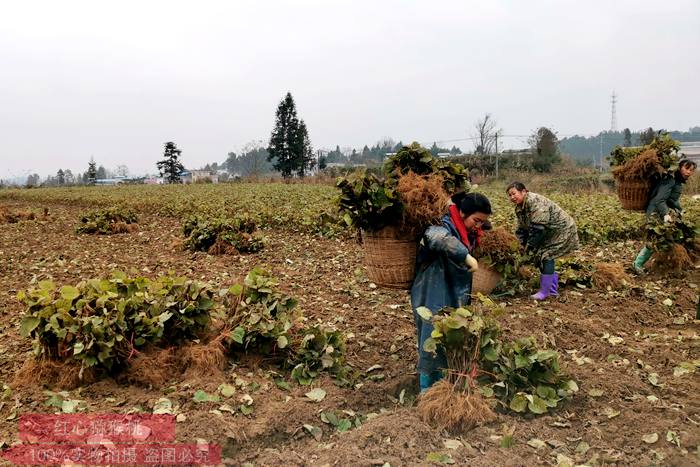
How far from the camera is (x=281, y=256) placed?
9141 millimetres

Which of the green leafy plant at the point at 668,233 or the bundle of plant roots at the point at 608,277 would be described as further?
the green leafy plant at the point at 668,233

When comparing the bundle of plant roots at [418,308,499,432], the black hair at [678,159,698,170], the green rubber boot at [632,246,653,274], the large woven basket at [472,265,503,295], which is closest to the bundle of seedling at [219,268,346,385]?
the bundle of plant roots at [418,308,499,432]

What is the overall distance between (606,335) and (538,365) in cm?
170

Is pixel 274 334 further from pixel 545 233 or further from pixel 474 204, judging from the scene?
pixel 545 233

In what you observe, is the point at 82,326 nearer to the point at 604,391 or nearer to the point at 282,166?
the point at 604,391

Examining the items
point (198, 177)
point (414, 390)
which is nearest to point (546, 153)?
point (414, 390)

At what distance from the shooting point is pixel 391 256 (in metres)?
3.57

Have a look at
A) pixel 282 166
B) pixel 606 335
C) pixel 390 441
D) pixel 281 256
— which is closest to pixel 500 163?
pixel 282 166

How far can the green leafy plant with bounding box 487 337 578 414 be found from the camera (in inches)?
137

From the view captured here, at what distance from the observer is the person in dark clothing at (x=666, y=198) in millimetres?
6727

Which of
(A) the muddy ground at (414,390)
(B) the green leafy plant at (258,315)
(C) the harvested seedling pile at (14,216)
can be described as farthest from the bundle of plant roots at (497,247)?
(C) the harvested seedling pile at (14,216)

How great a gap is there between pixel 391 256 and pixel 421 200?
1.46ft

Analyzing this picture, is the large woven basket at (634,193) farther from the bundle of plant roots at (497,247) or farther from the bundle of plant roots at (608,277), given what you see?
the bundle of plant roots at (497,247)

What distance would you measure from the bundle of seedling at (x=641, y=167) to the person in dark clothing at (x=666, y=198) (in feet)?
0.29
